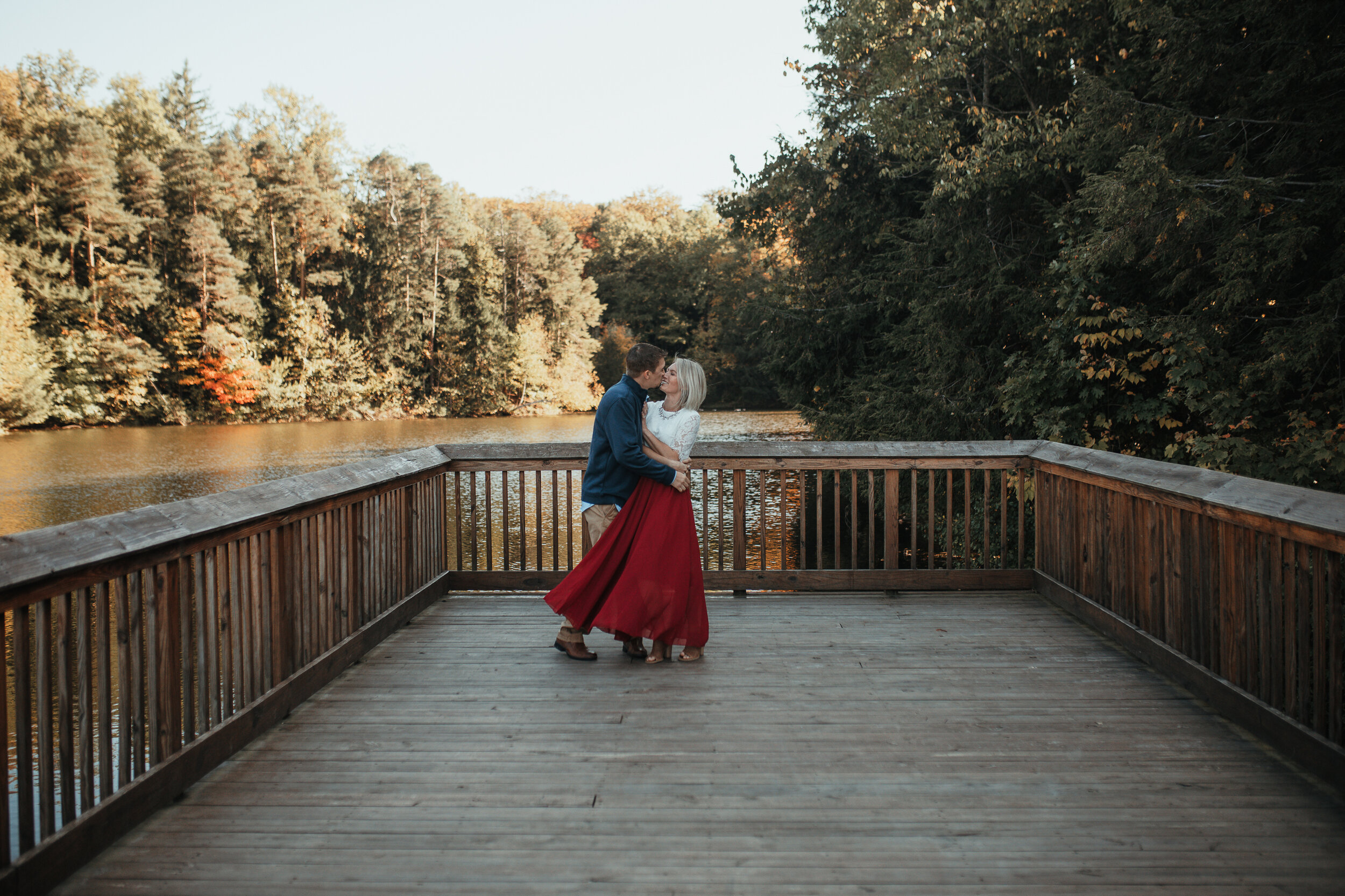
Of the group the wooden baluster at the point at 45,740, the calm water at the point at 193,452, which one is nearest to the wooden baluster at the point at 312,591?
the wooden baluster at the point at 45,740

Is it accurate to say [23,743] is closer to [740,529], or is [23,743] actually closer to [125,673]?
[125,673]

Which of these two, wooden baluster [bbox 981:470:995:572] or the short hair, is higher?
the short hair

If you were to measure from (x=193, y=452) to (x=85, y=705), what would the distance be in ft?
79.9

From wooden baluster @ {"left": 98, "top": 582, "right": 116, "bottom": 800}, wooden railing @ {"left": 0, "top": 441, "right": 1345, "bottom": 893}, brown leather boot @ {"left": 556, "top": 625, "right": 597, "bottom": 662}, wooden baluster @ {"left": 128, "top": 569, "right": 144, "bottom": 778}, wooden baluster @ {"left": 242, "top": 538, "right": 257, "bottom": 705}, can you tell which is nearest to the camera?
wooden railing @ {"left": 0, "top": 441, "right": 1345, "bottom": 893}

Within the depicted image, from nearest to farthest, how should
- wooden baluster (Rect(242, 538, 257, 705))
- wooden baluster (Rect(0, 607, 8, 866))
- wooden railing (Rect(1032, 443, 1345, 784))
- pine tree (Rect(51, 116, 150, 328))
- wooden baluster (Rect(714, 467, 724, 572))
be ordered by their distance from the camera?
wooden baluster (Rect(0, 607, 8, 866)) → wooden railing (Rect(1032, 443, 1345, 784)) → wooden baluster (Rect(242, 538, 257, 705)) → wooden baluster (Rect(714, 467, 724, 572)) → pine tree (Rect(51, 116, 150, 328))

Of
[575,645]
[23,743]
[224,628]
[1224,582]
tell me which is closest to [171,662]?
[224,628]

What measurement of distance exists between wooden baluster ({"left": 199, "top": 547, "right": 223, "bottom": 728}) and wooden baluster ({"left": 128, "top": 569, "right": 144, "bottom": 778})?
0.26m

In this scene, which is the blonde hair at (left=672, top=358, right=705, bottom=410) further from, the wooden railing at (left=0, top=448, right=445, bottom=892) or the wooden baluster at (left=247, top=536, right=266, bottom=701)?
the wooden baluster at (left=247, top=536, right=266, bottom=701)

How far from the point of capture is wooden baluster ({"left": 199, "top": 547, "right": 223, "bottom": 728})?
2.91 meters

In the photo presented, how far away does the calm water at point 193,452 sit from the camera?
16.3 metres

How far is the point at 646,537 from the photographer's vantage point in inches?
155

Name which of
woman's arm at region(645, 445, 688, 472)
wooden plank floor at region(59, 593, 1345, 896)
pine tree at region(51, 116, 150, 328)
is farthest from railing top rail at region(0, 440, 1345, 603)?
pine tree at region(51, 116, 150, 328)

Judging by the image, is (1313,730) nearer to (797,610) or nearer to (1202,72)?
(797,610)

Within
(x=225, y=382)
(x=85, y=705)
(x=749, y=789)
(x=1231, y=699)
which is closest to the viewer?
(x=85, y=705)
